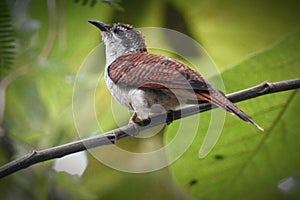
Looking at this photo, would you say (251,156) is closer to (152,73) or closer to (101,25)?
(152,73)

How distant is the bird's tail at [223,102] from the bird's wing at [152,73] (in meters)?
0.02

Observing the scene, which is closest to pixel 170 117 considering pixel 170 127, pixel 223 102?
pixel 170 127

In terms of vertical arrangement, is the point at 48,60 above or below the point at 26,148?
above

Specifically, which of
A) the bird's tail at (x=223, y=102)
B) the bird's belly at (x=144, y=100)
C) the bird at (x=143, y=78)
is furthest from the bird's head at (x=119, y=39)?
the bird's tail at (x=223, y=102)

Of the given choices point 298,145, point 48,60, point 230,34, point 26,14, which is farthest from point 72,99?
point 298,145

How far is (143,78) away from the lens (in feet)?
2.73

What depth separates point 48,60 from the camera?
41.5 inches

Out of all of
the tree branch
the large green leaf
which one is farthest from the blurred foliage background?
the tree branch

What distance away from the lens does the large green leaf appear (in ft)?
2.68

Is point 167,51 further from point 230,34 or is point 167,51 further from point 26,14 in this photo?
point 26,14

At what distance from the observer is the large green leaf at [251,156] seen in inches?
32.2

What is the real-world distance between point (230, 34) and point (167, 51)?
12 cm

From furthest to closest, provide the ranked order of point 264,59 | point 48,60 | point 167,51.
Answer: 1. point 48,60
2. point 167,51
3. point 264,59

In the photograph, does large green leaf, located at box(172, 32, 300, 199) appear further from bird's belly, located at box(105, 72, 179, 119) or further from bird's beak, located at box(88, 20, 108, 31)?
bird's beak, located at box(88, 20, 108, 31)
